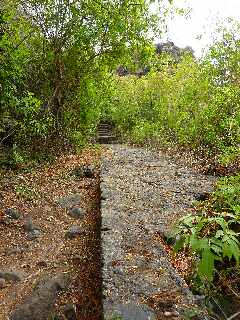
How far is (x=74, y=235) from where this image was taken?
6.09m

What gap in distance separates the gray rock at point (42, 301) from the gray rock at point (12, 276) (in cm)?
38

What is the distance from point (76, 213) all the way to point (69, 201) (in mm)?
611

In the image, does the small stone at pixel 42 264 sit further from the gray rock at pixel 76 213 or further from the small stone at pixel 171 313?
the small stone at pixel 171 313

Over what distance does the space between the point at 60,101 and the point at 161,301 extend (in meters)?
8.35

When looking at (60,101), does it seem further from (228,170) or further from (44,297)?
(44,297)

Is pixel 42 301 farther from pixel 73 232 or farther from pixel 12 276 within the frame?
pixel 73 232

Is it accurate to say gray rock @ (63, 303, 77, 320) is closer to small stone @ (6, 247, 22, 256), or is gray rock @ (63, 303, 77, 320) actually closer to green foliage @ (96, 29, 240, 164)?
small stone @ (6, 247, 22, 256)

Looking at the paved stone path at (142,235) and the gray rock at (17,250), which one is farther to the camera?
the gray rock at (17,250)

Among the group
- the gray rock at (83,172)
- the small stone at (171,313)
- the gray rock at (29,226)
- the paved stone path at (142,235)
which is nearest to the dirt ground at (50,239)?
the gray rock at (29,226)

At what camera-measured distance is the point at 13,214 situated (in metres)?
6.62

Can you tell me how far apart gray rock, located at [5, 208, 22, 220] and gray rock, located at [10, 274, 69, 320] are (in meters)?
2.10

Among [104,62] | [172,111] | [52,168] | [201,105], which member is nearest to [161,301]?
[52,168]

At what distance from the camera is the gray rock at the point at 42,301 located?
4.14 meters

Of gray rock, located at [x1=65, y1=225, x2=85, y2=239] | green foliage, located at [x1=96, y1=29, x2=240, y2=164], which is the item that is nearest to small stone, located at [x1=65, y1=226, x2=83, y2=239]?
gray rock, located at [x1=65, y1=225, x2=85, y2=239]
